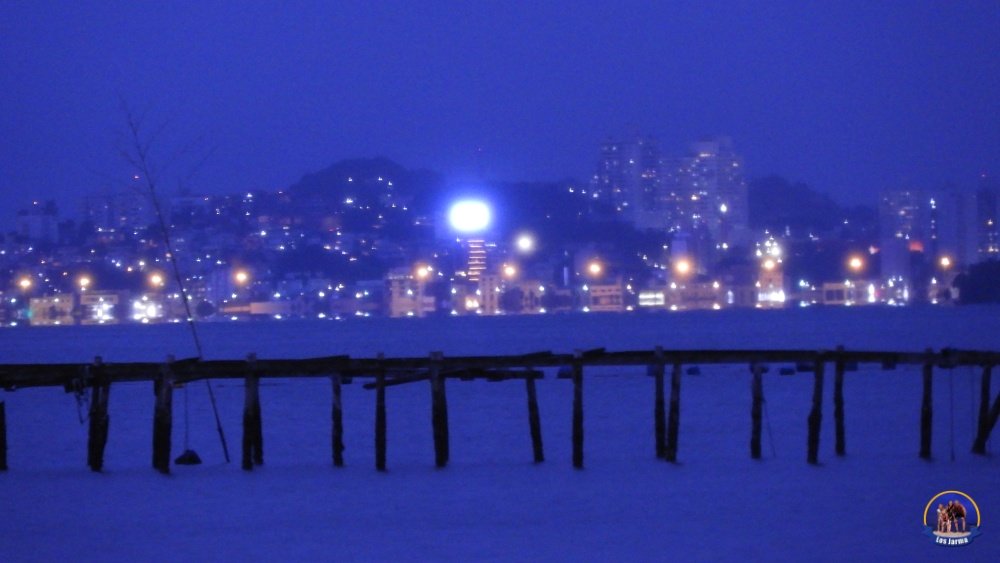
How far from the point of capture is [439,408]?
1956 cm

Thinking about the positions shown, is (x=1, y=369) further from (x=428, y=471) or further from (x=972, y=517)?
(x=972, y=517)

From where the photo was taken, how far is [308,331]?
16100 centimetres

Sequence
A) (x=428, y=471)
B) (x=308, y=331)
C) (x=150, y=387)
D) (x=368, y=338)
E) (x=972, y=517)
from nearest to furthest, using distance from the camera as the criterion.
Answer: (x=972, y=517) < (x=428, y=471) < (x=150, y=387) < (x=368, y=338) < (x=308, y=331)

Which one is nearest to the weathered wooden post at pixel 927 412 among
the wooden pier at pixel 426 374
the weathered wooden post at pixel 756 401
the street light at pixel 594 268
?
the wooden pier at pixel 426 374

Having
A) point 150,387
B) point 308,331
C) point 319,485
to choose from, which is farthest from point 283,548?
point 308,331

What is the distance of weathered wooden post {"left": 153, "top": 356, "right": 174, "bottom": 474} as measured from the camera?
19000mm

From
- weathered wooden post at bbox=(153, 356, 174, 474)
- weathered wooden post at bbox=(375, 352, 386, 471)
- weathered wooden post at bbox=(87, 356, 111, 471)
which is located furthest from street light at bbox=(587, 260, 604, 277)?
weathered wooden post at bbox=(153, 356, 174, 474)

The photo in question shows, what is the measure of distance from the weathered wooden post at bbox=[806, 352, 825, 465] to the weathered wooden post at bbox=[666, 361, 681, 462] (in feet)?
6.69

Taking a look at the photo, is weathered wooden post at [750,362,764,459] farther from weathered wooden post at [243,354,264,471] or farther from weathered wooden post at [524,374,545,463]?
weathered wooden post at [243,354,264,471]

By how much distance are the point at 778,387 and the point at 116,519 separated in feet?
155

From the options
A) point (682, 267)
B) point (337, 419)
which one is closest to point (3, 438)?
point (337, 419)

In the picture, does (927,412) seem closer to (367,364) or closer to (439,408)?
(439,408)

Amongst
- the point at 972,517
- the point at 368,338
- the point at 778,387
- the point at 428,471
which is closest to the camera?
the point at 972,517

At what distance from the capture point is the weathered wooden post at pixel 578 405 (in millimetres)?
18797
